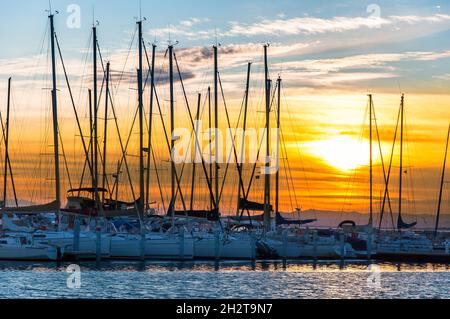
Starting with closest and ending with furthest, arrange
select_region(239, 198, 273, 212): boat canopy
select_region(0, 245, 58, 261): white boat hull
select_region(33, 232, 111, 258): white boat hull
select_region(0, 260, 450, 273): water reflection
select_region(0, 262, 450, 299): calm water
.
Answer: select_region(0, 262, 450, 299): calm water, select_region(0, 260, 450, 273): water reflection, select_region(0, 245, 58, 261): white boat hull, select_region(33, 232, 111, 258): white boat hull, select_region(239, 198, 273, 212): boat canopy

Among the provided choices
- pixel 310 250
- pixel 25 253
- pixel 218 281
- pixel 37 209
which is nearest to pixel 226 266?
pixel 310 250

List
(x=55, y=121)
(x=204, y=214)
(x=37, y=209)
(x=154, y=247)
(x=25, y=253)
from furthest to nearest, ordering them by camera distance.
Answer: (x=204, y=214) → (x=154, y=247) → (x=37, y=209) → (x=55, y=121) → (x=25, y=253)

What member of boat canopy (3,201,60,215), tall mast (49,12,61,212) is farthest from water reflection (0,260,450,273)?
tall mast (49,12,61,212)

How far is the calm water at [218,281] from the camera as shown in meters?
41.0

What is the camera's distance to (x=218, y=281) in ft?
156

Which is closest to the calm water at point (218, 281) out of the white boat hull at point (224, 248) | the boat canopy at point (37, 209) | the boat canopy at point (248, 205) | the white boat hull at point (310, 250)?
the white boat hull at point (224, 248)

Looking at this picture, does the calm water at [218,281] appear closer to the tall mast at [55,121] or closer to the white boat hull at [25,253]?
the white boat hull at [25,253]

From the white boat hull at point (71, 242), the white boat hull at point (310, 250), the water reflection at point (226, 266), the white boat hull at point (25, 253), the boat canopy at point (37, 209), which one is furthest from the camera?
the white boat hull at point (310, 250)

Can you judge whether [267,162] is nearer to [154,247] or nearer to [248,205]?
[248,205]

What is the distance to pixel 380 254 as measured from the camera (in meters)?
72.4

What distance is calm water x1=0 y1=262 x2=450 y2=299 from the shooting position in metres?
41.0

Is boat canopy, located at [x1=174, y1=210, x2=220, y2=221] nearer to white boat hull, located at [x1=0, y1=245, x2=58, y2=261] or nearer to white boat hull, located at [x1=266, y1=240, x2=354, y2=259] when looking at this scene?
white boat hull, located at [x1=266, y1=240, x2=354, y2=259]
